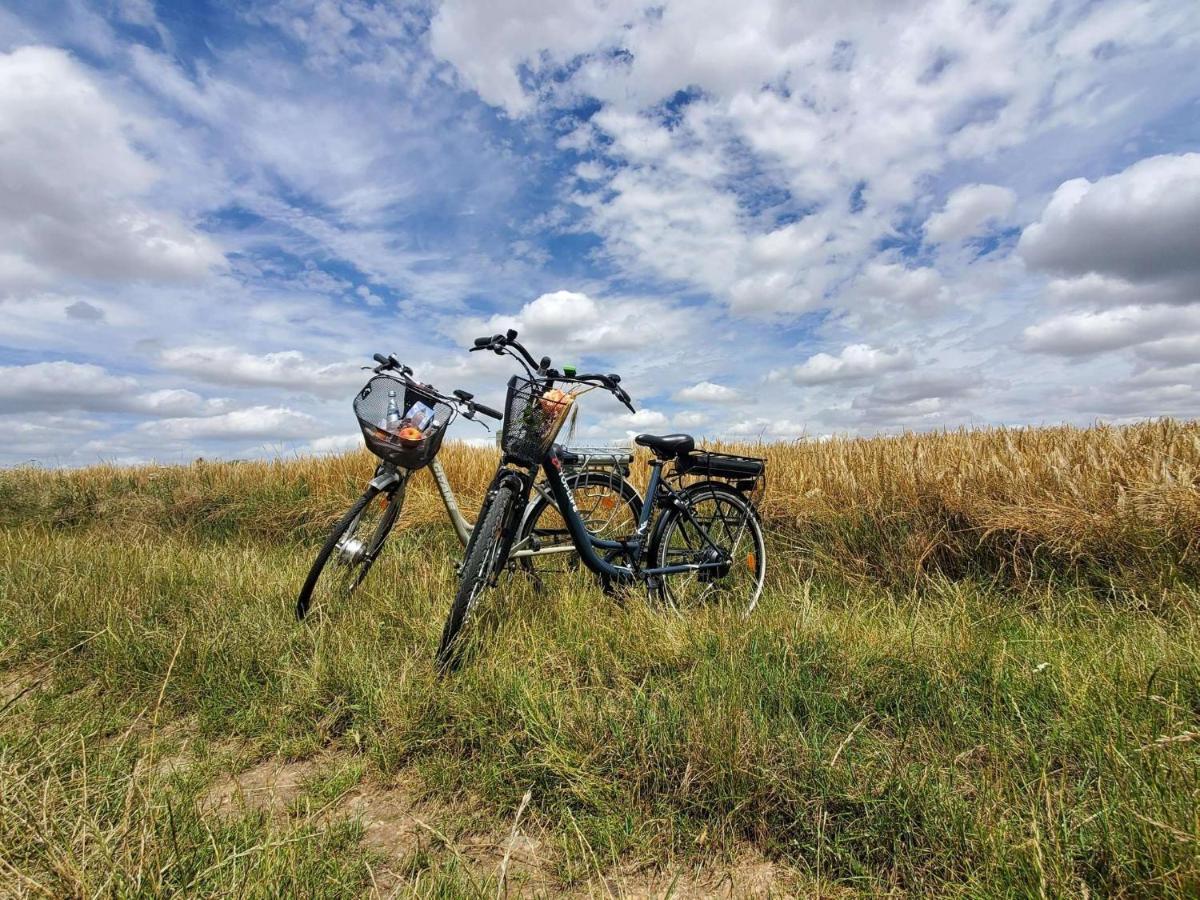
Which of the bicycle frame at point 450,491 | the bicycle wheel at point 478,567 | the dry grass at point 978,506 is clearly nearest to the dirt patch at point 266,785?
the bicycle wheel at point 478,567

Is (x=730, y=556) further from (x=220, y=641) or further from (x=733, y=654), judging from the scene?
(x=220, y=641)

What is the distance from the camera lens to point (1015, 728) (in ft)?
8.32

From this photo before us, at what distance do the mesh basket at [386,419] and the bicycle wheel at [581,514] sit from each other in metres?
0.82

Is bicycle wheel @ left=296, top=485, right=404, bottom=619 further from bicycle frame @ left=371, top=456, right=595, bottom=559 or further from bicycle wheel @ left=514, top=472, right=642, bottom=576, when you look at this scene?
bicycle wheel @ left=514, top=472, right=642, bottom=576

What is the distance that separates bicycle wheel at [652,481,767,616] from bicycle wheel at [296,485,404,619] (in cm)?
194

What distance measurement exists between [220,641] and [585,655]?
2235mm

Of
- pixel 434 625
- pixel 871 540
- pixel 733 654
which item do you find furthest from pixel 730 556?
pixel 434 625

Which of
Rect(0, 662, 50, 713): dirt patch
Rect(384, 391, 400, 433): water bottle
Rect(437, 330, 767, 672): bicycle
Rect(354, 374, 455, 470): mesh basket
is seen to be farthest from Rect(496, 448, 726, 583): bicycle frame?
Rect(0, 662, 50, 713): dirt patch

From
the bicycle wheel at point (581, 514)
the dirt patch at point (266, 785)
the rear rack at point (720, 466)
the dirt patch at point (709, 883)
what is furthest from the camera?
the rear rack at point (720, 466)

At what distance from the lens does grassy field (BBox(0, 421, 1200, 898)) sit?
6.13ft

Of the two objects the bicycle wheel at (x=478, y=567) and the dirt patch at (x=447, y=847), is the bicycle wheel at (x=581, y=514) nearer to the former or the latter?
the bicycle wheel at (x=478, y=567)

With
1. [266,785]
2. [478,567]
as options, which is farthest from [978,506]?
[266,785]

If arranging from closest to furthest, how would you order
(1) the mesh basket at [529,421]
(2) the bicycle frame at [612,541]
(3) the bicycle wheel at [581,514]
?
1. (1) the mesh basket at [529,421]
2. (2) the bicycle frame at [612,541]
3. (3) the bicycle wheel at [581,514]

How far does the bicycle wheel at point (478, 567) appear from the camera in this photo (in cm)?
326
